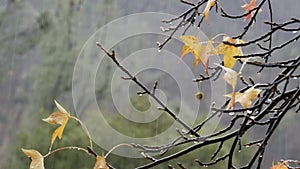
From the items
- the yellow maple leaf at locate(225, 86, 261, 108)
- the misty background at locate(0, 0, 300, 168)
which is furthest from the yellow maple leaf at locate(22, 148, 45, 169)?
the misty background at locate(0, 0, 300, 168)

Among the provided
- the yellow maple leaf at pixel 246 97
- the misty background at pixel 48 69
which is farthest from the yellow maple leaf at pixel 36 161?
the misty background at pixel 48 69

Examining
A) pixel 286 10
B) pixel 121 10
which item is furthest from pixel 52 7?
pixel 286 10

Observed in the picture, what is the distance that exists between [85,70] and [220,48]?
63.5 inches

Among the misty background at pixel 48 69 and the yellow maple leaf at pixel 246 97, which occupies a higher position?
the misty background at pixel 48 69

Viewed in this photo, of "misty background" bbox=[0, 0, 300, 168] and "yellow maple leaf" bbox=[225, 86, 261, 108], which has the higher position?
"misty background" bbox=[0, 0, 300, 168]

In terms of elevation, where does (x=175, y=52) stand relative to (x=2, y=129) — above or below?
above

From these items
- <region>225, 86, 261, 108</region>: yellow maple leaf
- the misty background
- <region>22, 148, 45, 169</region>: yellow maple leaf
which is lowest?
<region>22, 148, 45, 169</region>: yellow maple leaf

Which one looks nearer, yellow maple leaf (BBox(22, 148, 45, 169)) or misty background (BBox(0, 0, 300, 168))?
yellow maple leaf (BBox(22, 148, 45, 169))

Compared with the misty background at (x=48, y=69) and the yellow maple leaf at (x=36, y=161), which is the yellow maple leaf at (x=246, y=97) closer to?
the yellow maple leaf at (x=36, y=161)

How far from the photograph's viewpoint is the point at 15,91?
1925mm

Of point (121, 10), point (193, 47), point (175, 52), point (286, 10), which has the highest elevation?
point (286, 10)

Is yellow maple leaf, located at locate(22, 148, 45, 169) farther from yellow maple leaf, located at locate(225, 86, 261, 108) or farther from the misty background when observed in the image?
the misty background

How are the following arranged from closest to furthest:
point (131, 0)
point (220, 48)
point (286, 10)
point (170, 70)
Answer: point (220, 48) → point (286, 10) → point (170, 70) → point (131, 0)

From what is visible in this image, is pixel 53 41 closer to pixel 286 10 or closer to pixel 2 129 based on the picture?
pixel 2 129
